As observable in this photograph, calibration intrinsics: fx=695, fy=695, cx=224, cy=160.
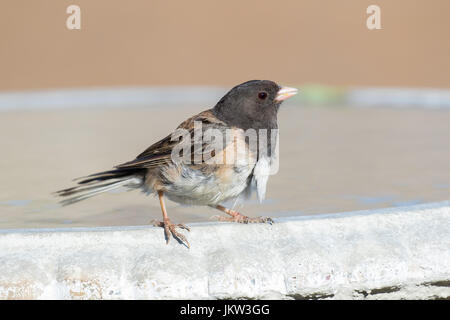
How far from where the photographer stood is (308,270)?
8.21 feet

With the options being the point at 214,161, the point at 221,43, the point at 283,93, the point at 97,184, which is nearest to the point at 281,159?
the point at 283,93

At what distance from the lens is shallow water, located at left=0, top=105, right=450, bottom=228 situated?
13.1 ft

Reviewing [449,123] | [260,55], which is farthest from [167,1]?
[449,123]

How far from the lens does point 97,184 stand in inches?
147

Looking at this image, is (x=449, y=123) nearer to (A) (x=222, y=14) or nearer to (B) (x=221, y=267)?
(B) (x=221, y=267)

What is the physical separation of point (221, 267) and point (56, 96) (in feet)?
17.8

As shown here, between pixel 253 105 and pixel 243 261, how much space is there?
1695mm

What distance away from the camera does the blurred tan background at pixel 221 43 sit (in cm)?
1914

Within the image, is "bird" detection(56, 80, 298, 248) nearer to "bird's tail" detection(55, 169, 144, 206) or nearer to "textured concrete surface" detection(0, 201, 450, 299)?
"bird's tail" detection(55, 169, 144, 206)

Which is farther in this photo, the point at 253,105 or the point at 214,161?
the point at 253,105

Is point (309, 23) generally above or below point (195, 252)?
above

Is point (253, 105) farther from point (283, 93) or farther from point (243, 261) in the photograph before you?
point (243, 261)

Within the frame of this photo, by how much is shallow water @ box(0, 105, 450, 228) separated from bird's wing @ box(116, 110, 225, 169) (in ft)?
1.06

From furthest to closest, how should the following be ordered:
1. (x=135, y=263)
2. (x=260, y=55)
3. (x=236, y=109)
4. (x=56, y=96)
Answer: (x=260, y=55) < (x=56, y=96) < (x=236, y=109) < (x=135, y=263)
